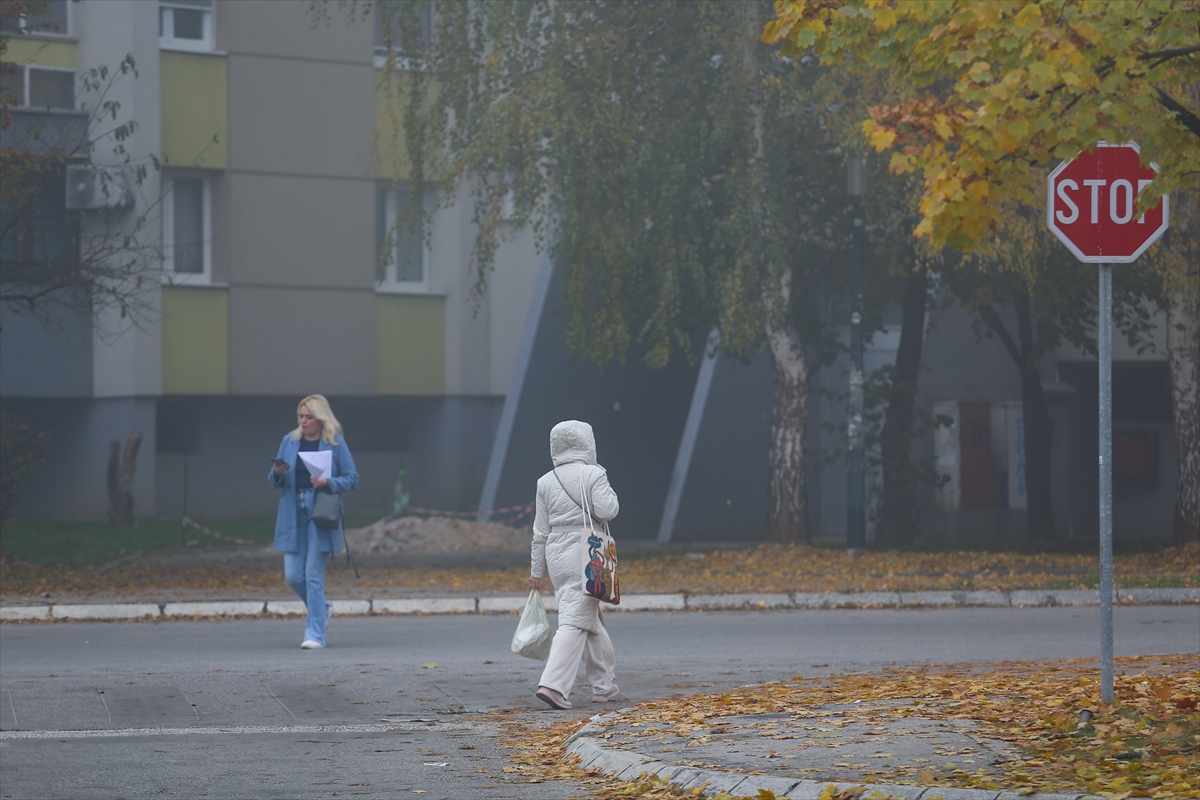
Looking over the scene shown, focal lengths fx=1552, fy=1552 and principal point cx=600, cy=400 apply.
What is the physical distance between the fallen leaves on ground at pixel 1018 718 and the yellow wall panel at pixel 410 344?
21.1 metres

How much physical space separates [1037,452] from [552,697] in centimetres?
1633

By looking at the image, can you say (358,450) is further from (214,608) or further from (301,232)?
(214,608)

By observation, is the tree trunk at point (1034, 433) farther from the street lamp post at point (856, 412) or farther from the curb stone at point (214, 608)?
the curb stone at point (214, 608)

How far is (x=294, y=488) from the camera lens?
39.5 ft

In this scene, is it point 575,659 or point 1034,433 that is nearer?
point 575,659

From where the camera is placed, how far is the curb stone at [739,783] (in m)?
5.64

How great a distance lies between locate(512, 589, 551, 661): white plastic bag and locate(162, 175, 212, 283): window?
2013 centimetres

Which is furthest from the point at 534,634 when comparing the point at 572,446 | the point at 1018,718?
the point at 1018,718

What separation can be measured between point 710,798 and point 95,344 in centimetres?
2398

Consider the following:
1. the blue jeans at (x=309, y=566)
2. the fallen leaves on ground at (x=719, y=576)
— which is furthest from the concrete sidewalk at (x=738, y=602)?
the blue jeans at (x=309, y=566)

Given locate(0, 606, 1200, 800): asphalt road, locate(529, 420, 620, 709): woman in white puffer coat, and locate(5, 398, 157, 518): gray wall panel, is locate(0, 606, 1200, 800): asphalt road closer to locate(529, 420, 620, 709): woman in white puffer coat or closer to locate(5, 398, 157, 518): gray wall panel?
locate(529, 420, 620, 709): woman in white puffer coat

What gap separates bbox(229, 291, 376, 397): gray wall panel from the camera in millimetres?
28422

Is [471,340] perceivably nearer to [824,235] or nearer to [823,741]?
[824,235]

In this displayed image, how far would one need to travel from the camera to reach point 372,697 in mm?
9539
